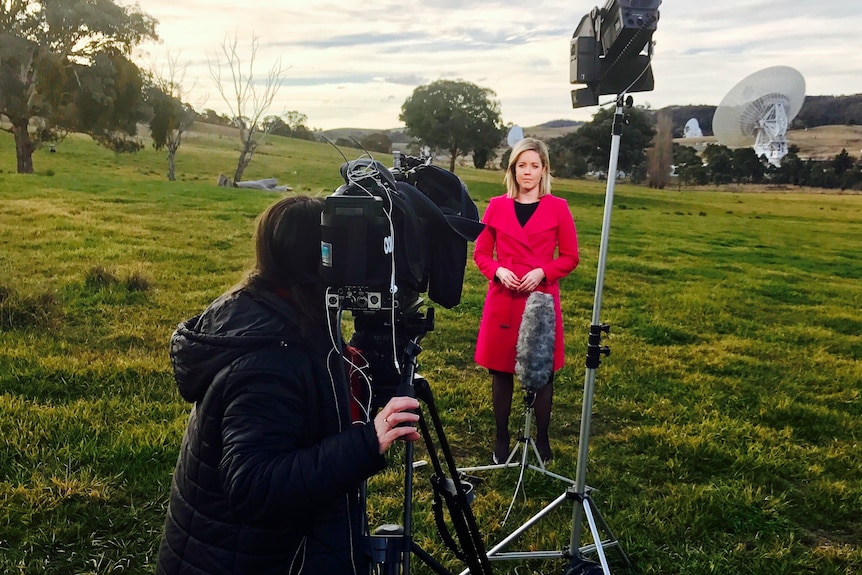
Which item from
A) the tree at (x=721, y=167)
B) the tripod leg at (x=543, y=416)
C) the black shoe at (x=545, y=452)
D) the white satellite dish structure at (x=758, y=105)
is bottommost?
the black shoe at (x=545, y=452)

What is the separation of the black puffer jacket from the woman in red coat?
8.06 ft

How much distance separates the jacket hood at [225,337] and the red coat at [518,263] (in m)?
2.61

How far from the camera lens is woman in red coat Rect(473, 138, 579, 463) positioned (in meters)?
4.14

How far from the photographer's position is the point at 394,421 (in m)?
1.60

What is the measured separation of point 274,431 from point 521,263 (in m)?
2.92

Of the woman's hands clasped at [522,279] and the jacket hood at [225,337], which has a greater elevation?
the jacket hood at [225,337]

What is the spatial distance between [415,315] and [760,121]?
4677 cm

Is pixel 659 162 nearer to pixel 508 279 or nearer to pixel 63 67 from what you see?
pixel 63 67

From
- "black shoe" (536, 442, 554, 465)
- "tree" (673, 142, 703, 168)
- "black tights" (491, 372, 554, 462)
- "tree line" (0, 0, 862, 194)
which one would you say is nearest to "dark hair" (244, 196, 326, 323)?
"black tights" (491, 372, 554, 462)

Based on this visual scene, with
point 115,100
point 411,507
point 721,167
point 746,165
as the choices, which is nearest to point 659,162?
point 721,167

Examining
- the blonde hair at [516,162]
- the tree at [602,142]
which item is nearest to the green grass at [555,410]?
the blonde hair at [516,162]

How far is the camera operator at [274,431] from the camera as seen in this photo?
1.53 m

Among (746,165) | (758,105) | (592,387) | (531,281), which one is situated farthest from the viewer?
(746,165)

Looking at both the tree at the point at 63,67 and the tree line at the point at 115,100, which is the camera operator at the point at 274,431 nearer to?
the tree line at the point at 115,100
